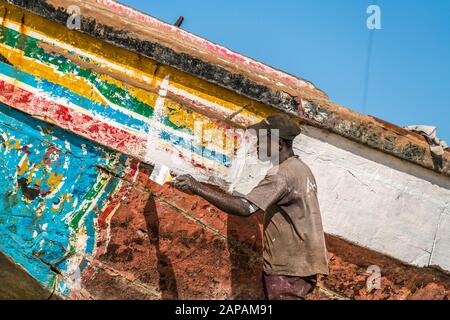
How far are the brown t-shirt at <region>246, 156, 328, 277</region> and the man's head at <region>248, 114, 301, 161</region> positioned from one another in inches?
4.8

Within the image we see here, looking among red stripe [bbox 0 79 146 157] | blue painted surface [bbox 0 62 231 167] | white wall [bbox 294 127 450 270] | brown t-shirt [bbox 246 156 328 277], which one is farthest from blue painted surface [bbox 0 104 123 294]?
white wall [bbox 294 127 450 270]

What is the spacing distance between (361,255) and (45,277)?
2.26m

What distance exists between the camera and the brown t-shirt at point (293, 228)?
11.1 feet

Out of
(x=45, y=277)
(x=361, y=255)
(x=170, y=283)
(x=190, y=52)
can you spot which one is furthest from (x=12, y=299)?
(x=361, y=255)

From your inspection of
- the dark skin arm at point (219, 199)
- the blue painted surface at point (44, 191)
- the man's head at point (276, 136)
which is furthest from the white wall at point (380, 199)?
the blue painted surface at point (44, 191)

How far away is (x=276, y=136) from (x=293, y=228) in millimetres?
576

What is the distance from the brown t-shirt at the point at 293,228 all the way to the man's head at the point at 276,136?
0.40ft

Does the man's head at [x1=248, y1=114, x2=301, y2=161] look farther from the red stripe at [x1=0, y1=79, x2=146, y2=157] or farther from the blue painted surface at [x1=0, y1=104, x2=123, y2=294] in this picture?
the blue painted surface at [x1=0, y1=104, x2=123, y2=294]

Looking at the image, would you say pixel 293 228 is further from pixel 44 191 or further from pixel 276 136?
pixel 44 191

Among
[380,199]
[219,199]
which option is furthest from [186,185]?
[380,199]

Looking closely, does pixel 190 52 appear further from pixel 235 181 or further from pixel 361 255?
pixel 361 255

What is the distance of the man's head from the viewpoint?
140 inches

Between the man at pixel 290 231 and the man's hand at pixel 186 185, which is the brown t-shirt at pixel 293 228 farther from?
the man's hand at pixel 186 185

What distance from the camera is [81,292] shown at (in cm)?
380
